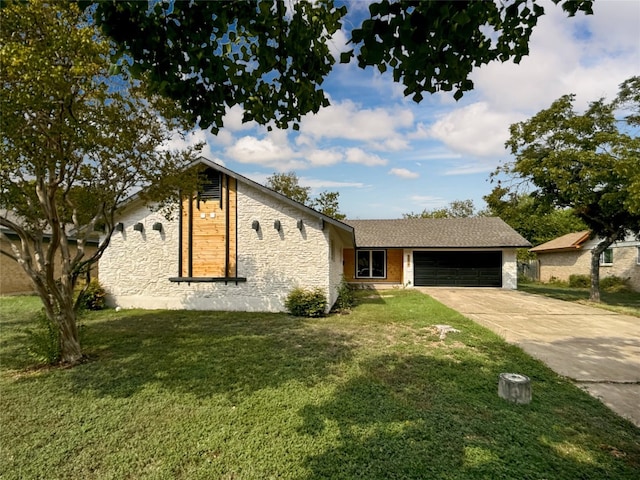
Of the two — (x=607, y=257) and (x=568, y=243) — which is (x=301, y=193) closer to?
(x=568, y=243)

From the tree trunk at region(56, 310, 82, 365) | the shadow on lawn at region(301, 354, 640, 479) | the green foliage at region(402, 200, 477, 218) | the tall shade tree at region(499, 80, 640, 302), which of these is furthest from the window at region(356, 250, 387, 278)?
the green foliage at region(402, 200, 477, 218)

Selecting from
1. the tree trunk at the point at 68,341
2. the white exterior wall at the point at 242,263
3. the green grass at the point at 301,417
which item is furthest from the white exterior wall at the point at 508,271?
the tree trunk at the point at 68,341

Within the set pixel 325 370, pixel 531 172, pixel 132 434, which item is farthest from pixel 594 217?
pixel 132 434

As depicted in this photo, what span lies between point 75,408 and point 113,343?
3.47 metres

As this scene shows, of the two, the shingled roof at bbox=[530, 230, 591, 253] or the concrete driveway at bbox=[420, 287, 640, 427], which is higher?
the shingled roof at bbox=[530, 230, 591, 253]

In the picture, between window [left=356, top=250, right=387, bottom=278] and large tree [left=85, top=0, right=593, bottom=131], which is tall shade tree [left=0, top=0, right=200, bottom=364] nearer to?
large tree [left=85, top=0, right=593, bottom=131]

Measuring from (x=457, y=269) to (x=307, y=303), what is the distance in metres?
13.4

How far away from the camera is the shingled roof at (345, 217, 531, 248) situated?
796 inches

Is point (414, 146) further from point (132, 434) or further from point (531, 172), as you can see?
point (132, 434)

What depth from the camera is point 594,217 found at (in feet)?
46.8

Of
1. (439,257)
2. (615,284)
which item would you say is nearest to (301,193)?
(439,257)

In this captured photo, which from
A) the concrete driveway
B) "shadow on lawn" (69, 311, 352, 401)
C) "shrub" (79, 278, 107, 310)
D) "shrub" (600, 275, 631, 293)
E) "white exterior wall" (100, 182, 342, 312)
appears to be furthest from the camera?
"shrub" (600, 275, 631, 293)

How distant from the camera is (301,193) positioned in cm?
3225

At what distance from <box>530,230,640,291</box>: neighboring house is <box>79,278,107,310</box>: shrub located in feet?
82.9
